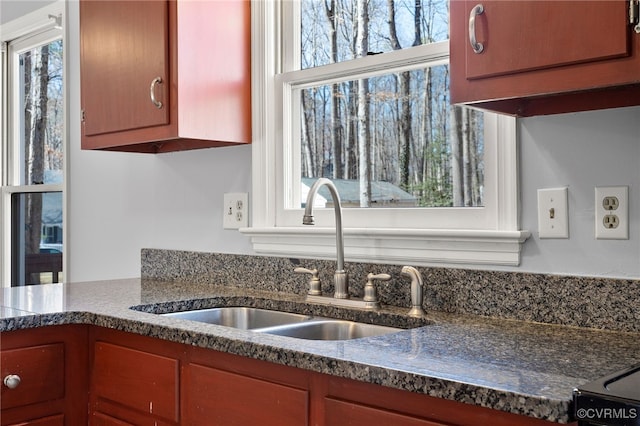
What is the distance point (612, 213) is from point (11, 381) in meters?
1.52

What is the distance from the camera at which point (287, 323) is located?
2.03m

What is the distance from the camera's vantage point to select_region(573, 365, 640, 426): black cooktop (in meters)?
0.90

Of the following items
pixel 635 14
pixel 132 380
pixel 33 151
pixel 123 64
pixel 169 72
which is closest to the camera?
pixel 635 14

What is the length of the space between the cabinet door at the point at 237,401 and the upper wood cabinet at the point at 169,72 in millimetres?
913

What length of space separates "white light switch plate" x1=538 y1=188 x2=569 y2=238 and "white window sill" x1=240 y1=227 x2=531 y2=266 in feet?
0.16

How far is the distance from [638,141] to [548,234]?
29 centimetres

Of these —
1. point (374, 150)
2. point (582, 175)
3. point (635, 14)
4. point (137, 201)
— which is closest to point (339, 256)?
point (374, 150)

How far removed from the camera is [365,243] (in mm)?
2057

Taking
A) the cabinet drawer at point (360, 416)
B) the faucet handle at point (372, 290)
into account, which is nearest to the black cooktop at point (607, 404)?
the cabinet drawer at point (360, 416)

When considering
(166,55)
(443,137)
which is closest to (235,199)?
(166,55)

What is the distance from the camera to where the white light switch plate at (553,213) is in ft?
5.34

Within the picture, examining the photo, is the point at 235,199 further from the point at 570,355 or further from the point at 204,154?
the point at 570,355

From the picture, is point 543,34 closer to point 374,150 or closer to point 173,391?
point 374,150

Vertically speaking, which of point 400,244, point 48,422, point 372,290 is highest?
point 400,244
